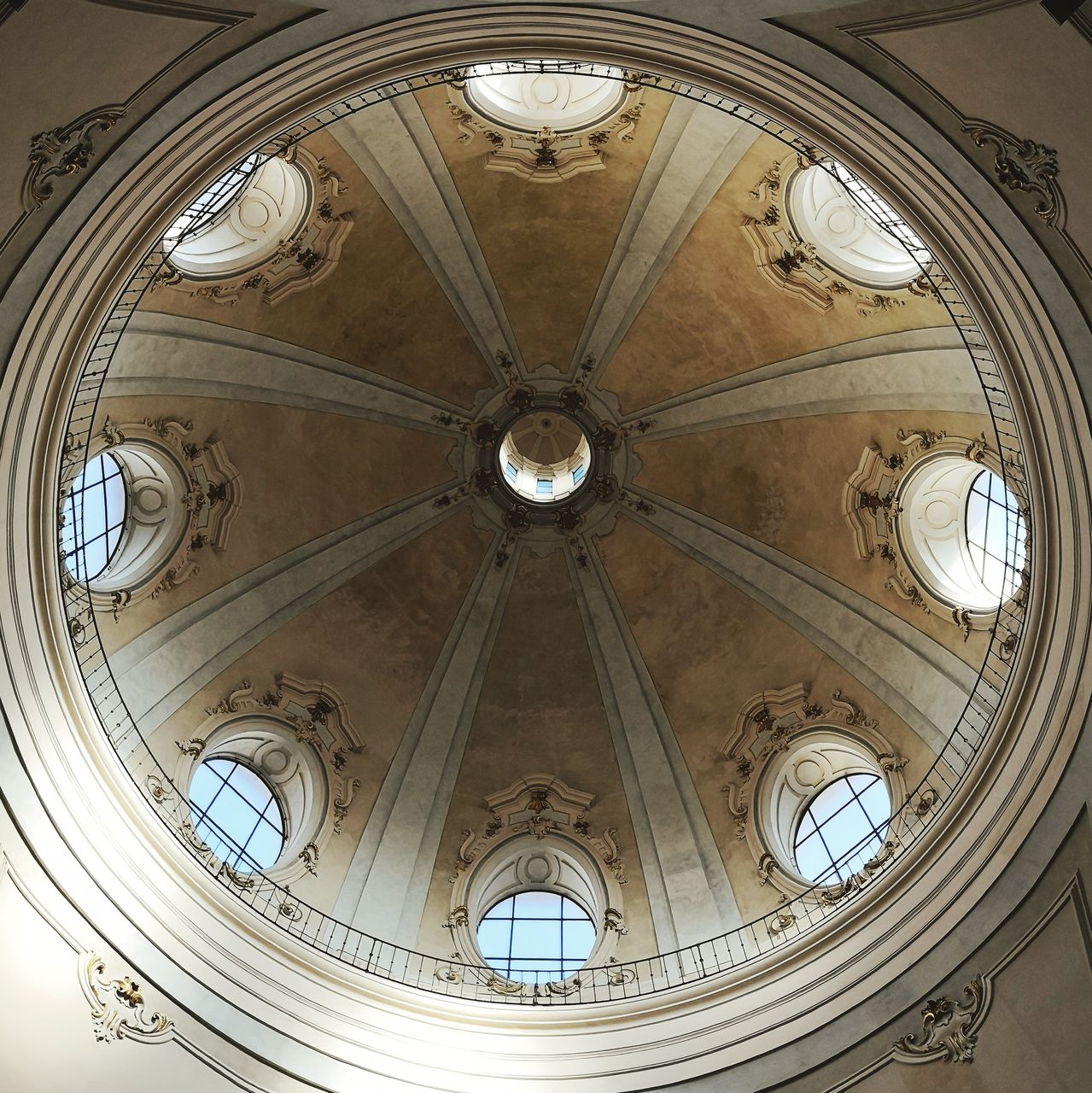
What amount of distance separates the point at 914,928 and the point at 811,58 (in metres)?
7.92

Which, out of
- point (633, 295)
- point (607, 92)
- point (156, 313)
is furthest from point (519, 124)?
point (156, 313)

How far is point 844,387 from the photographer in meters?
17.3

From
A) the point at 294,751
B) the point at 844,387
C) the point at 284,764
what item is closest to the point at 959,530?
the point at 844,387

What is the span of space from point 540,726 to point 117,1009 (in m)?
8.41

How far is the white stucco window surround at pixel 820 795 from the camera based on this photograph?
14594mm

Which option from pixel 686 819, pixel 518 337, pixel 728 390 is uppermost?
pixel 518 337

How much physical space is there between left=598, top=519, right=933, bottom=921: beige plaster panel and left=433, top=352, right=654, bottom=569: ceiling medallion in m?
0.57

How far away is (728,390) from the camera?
1900 cm

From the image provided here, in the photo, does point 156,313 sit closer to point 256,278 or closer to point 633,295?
point 256,278

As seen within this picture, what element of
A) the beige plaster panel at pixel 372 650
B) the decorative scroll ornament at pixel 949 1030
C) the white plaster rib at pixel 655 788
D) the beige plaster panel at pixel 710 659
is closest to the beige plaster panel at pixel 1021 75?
the decorative scroll ornament at pixel 949 1030

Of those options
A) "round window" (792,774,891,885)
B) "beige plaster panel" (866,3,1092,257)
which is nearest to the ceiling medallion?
"round window" (792,774,891,885)

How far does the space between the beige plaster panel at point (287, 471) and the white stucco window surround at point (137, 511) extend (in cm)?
41

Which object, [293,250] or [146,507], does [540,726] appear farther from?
[293,250]

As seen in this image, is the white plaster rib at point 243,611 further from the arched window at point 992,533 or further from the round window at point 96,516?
the arched window at point 992,533
